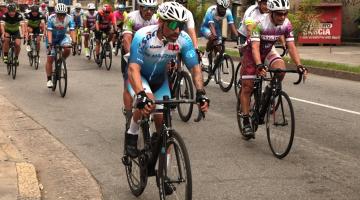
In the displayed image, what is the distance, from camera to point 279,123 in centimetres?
721

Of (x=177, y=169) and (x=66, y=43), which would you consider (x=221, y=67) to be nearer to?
(x=66, y=43)

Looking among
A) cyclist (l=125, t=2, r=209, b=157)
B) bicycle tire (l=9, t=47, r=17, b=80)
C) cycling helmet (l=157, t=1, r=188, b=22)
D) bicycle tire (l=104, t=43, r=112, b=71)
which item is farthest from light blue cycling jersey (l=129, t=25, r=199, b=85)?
bicycle tire (l=104, t=43, r=112, b=71)

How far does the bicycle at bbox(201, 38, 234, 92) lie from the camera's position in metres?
12.5

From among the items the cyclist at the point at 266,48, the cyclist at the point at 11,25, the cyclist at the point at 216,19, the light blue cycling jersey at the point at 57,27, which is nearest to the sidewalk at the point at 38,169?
the cyclist at the point at 266,48

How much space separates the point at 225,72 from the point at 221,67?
0.14 m

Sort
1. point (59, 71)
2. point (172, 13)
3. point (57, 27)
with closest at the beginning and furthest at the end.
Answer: point (172, 13), point (59, 71), point (57, 27)

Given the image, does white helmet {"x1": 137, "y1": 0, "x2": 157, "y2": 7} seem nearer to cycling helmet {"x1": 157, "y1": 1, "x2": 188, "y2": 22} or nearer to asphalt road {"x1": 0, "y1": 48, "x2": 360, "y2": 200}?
asphalt road {"x1": 0, "y1": 48, "x2": 360, "y2": 200}

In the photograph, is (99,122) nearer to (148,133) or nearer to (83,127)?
(83,127)

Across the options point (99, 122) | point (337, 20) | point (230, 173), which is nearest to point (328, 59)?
point (337, 20)

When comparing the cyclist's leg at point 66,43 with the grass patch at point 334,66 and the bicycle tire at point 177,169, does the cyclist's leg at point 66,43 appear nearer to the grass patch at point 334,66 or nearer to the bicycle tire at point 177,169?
the grass patch at point 334,66

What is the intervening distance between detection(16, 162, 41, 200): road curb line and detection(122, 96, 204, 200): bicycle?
38.6 inches

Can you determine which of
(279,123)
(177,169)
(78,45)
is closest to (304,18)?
(78,45)

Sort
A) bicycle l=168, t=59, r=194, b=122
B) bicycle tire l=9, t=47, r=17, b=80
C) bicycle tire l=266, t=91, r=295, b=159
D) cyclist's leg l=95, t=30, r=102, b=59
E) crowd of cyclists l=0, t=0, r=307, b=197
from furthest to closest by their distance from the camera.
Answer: cyclist's leg l=95, t=30, r=102, b=59 → bicycle tire l=9, t=47, r=17, b=80 → bicycle l=168, t=59, r=194, b=122 → bicycle tire l=266, t=91, r=295, b=159 → crowd of cyclists l=0, t=0, r=307, b=197

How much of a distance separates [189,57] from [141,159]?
1.03 meters
